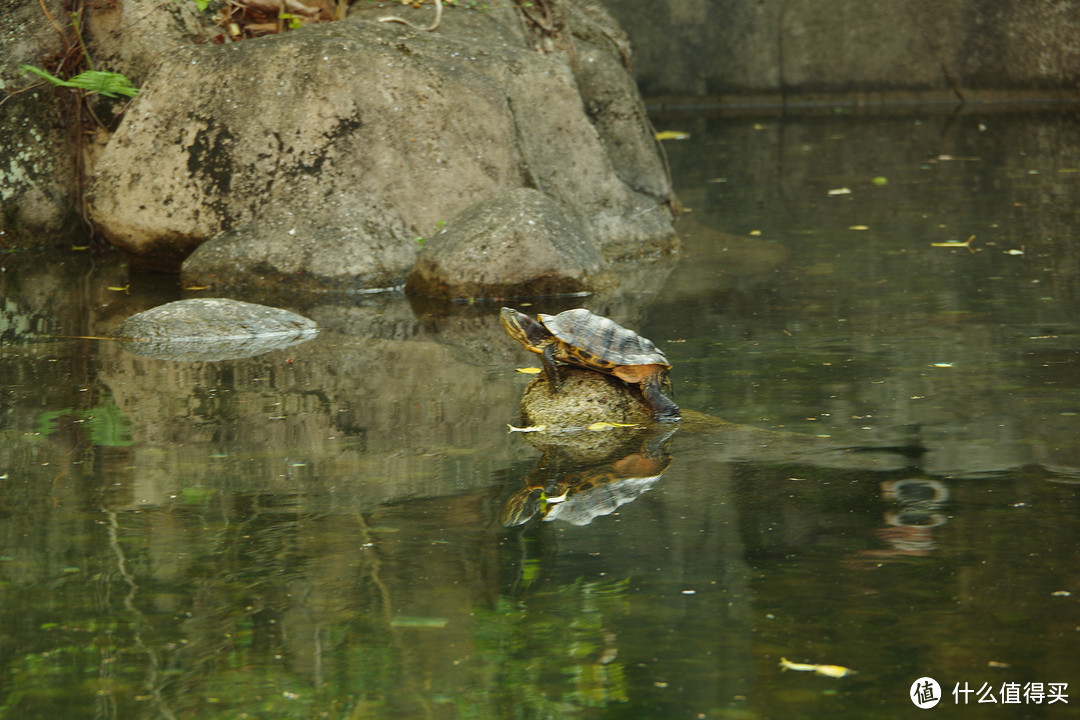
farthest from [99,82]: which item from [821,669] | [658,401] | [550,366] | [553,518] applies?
[821,669]

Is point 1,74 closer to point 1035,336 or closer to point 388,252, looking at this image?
point 388,252

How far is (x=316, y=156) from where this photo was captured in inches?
370

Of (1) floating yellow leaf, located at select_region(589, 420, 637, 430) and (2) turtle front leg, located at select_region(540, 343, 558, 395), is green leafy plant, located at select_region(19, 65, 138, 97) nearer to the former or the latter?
(2) turtle front leg, located at select_region(540, 343, 558, 395)

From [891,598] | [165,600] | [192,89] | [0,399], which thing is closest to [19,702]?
[165,600]

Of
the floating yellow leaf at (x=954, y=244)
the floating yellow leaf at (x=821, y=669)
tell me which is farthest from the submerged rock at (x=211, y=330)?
the floating yellow leaf at (x=954, y=244)

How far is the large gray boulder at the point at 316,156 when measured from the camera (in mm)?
9242

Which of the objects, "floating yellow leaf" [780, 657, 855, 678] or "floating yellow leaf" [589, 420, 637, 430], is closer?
"floating yellow leaf" [780, 657, 855, 678]

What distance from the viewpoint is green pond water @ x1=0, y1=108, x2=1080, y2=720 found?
327 centimetres

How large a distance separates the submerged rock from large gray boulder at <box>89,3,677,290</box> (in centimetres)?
129

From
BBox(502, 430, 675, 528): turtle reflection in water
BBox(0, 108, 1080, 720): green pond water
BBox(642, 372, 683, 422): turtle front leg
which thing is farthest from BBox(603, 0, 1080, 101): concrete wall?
BBox(502, 430, 675, 528): turtle reflection in water

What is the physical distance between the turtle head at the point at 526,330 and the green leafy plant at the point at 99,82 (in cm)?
572

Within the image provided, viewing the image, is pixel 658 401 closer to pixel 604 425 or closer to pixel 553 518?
pixel 604 425

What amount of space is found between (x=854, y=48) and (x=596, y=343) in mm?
16546

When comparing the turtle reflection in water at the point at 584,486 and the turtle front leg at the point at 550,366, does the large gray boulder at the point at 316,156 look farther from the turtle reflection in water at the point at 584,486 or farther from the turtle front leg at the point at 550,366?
the turtle reflection in water at the point at 584,486
